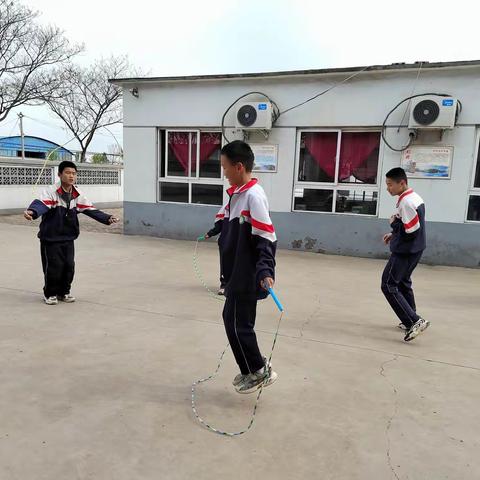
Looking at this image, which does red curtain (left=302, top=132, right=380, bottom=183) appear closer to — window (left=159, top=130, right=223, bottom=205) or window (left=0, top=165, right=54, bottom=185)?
window (left=159, top=130, right=223, bottom=205)

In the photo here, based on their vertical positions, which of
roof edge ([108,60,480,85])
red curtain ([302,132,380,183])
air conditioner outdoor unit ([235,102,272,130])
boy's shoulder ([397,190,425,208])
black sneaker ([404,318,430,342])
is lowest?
black sneaker ([404,318,430,342])

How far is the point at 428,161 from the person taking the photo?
7.59 m

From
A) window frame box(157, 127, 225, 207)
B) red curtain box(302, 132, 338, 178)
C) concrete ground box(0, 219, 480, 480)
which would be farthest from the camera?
window frame box(157, 127, 225, 207)

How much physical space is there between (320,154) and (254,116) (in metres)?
1.48

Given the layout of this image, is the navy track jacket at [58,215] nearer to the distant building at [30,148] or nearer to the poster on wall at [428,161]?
the poster on wall at [428,161]

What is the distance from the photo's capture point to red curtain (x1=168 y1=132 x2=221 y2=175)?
923cm

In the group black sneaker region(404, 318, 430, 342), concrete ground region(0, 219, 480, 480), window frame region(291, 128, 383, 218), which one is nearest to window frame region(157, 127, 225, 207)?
window frame region(291, 128, 383, 218)

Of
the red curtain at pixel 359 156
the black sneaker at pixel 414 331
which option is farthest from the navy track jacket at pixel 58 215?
the red curtain at pixel 359 156

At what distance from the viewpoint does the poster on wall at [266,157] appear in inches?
338

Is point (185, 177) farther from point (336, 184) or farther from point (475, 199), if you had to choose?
point (475, 199)

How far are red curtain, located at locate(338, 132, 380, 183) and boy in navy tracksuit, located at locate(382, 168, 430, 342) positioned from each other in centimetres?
417

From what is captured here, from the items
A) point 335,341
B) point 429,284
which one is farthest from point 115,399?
point 429,284

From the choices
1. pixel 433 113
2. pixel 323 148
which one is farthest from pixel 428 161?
pixel 323 148

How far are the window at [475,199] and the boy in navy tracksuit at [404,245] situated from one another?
13.5 feet
